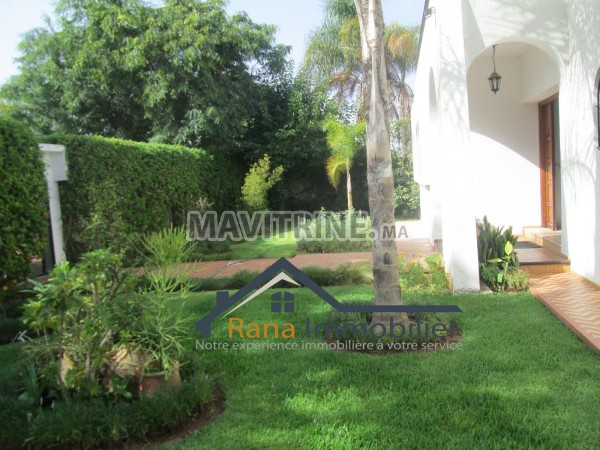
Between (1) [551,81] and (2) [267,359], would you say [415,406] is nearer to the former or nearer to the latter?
(2) [267,359]

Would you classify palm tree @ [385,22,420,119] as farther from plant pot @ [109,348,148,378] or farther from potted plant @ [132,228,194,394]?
plant pot @ [109,348,148,378]

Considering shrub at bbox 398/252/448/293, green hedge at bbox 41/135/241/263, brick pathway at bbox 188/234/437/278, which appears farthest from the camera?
brick pathway at bbox 188/234/437/278

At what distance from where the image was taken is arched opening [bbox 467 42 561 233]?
10.4 meters

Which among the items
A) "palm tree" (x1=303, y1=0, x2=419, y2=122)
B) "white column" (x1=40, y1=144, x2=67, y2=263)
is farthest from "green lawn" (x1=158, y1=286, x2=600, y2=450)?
"palm tree" (x1=303, y1=0, x2=419, y2=122)

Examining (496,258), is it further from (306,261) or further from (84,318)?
(84,318)

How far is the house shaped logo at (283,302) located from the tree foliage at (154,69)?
8757 millimetres

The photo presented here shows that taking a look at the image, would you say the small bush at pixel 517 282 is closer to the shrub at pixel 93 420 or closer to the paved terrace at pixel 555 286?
the paved terrace at pixel 555 286

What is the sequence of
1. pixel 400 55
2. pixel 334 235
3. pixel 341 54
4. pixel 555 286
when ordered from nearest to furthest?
pixel 555 286
pixel 334 235
pixel 341 54
pixel 400 55

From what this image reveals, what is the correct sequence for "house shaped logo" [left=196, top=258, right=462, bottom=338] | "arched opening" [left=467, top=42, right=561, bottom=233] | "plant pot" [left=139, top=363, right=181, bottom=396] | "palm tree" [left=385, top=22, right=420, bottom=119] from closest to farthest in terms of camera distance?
"plant pot" [left=139, top=363, right=181, bottom=396] < "house shaped logo" [left=196, top=258, right=462, bottom=338] < "arched opening" [left=467, top=42, right=561, bottom=233] < "palm tree" [left=385, top=22, right=420, bottom=119]

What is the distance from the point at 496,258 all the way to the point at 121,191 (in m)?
7.37

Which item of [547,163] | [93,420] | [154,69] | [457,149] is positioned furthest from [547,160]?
[154,69]

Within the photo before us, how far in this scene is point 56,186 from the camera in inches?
345

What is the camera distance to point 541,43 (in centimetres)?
755

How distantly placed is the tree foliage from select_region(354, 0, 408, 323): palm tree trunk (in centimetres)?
1059
